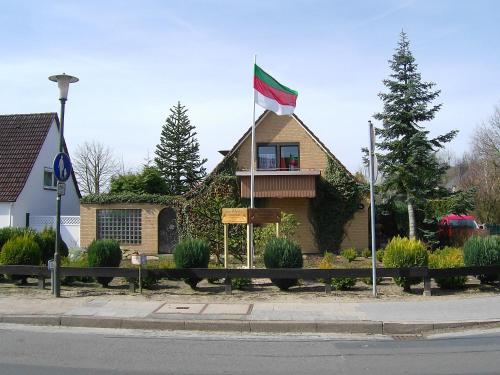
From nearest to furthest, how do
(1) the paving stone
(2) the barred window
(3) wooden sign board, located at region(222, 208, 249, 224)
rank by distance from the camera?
(1) the paving stone, (3) wooden sign board, located at region(222, 208, 249, 224), (2) the barred window

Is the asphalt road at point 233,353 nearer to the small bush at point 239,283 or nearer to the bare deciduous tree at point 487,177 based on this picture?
the small bush at point 239,283

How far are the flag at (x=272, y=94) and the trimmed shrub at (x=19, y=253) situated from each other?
7.86 m

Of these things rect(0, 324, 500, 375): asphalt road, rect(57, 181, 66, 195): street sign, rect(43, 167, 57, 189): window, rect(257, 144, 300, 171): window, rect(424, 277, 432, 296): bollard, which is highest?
rect(257, 144, 300, 171): window

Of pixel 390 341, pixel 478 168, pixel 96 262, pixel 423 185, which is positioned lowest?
pixel 390 341

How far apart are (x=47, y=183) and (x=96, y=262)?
1699 centimetres

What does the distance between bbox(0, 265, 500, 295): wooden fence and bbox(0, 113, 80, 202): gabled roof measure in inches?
561

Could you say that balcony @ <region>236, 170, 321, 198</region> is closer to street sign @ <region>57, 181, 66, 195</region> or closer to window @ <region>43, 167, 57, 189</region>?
window @ <region>43, 167, 57, 189</region>

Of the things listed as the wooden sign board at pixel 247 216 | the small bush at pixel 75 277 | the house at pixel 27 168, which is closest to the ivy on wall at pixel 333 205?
the wooden sign board at pixel 247 216

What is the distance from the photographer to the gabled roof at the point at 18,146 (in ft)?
84.0

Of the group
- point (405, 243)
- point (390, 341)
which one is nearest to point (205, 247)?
point (405, 243)

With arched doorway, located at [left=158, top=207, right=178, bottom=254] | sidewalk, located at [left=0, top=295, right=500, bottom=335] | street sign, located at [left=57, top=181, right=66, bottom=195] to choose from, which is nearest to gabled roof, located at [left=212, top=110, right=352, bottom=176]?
arched doorway, located at [left=158, top=207, right=178, bottom=254]

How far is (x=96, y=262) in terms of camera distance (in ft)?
43.9

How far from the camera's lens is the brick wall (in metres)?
25.0

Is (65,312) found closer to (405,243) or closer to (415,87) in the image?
(405,243)
